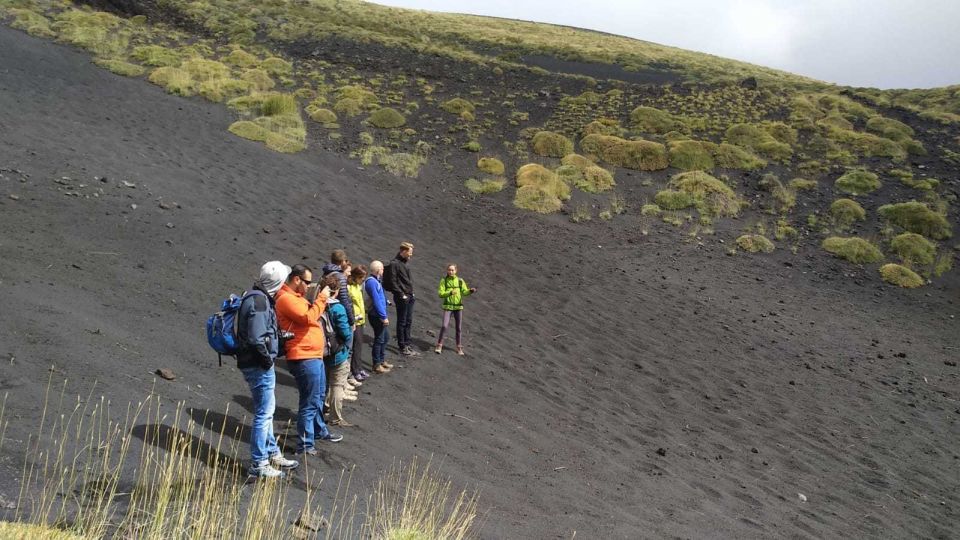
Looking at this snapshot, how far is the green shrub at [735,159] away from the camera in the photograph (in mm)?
27469

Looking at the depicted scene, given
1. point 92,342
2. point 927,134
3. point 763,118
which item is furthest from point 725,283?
point 927,134

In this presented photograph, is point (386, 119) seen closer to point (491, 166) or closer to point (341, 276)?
point (491, 166)

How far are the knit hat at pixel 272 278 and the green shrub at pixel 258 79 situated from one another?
2709 cm

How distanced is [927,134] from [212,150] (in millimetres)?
33746

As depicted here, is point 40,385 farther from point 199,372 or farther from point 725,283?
point 725,283

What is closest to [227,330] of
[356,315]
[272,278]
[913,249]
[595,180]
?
[272,278]

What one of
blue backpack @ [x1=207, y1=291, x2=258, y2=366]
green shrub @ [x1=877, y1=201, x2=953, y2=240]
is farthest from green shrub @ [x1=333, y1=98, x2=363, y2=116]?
blue backpack @ [x1=207, y1=291, x2=258, y2=366]

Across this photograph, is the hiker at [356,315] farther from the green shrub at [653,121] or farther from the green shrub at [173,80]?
the green shrub at [653,121]

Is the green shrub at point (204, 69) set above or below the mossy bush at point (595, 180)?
above

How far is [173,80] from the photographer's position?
85.4 ft

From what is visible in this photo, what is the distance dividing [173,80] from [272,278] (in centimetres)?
2506

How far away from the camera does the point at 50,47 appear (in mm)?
25359

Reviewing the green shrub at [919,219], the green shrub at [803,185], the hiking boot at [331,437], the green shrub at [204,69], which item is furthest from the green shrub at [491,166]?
the hiking boot at [331,437]

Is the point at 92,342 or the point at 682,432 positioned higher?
the point at 92,342
